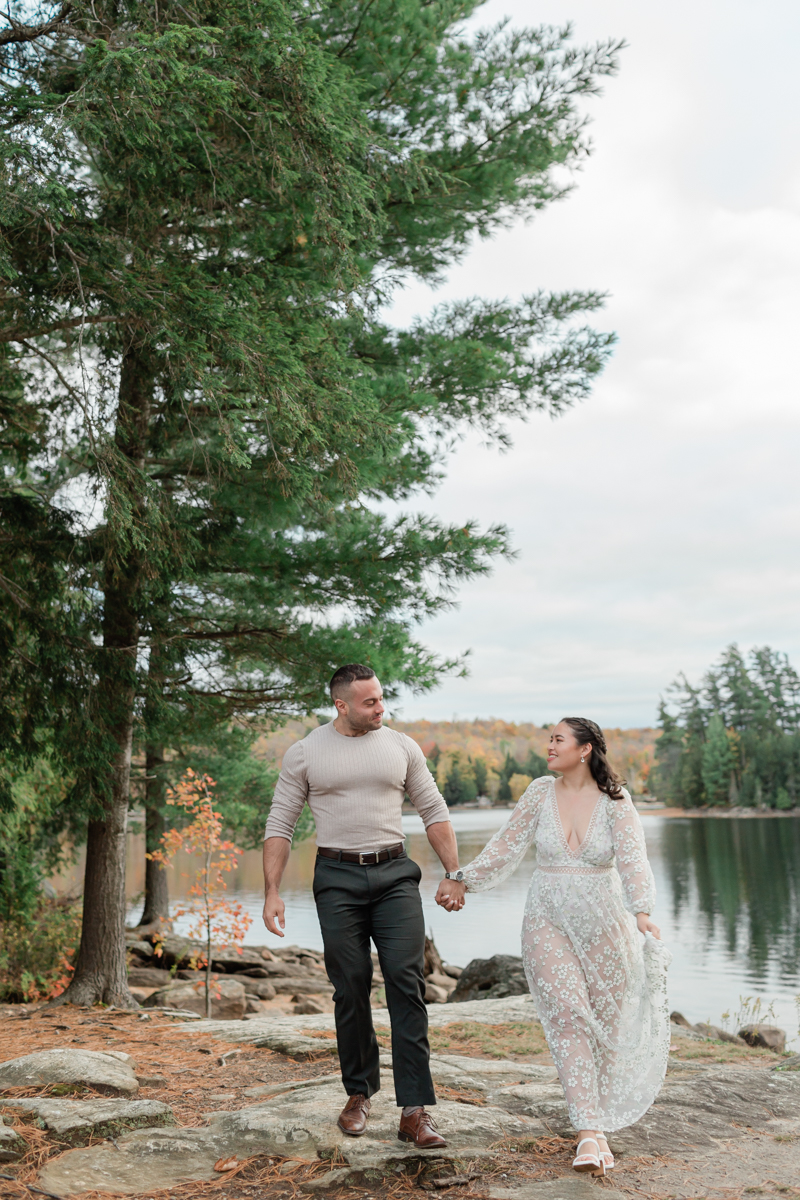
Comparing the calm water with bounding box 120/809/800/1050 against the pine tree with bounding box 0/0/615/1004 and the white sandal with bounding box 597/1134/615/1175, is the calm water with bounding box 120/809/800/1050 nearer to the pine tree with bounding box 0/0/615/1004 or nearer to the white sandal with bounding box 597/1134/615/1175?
the pine tree with bounding box 0/0/615/1004

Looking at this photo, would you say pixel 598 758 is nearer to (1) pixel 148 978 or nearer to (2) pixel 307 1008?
(2) pixel 307 1008

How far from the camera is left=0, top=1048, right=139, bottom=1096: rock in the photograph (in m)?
4.31

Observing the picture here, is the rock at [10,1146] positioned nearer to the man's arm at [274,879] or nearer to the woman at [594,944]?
the man's arm at [274,879]

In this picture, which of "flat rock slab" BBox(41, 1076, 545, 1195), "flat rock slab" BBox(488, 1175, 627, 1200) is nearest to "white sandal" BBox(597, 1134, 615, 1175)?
"flat rock slab" BBox(488, 1175, 627, 1200)

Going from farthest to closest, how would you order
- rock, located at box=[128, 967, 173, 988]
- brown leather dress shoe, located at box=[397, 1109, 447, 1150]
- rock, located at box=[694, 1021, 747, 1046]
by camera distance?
1. rock, located at box=[128, 967, 173, 988]
2. rock, located at box=[694, 1021, 747, 1046]
3. brown leather dress shoe, located at box=[397, 1109, 447, 1150]

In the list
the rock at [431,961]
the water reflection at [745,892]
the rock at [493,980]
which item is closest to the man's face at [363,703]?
the rock at [493,980]

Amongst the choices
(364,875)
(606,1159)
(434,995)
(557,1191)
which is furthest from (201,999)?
(557,1191)

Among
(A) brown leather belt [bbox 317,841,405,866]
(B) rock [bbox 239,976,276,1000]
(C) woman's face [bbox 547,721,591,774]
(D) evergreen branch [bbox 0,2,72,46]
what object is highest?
(D) evergreen branch [bbox 0,2,72,46]

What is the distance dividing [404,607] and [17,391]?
357 centimetres

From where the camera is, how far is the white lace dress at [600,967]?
3707 millimetres

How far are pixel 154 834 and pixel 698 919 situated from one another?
13.8 metres

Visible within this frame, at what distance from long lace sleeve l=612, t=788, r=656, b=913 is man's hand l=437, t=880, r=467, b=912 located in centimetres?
65

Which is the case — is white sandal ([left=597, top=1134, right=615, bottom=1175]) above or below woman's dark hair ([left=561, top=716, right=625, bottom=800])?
below

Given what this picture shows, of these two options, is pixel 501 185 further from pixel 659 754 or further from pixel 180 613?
pixel 659 754
